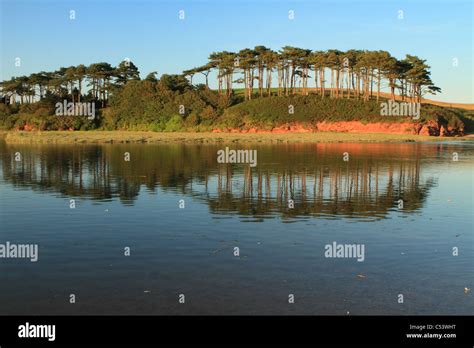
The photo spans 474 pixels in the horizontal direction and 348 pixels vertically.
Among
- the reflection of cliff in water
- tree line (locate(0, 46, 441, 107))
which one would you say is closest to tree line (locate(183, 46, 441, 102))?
tree line (locate(0, 46, 441, 107))

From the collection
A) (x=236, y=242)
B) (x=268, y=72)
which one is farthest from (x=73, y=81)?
(x=236, y=242)

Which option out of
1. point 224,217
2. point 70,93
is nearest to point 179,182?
point 224,217

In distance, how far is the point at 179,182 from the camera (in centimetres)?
3484

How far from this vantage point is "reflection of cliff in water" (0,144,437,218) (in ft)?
87.9

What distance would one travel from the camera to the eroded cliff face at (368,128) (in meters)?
103

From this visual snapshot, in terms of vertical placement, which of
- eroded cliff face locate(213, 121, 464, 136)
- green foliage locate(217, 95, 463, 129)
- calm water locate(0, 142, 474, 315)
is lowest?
calm water locate(0, 142, 474, 315)

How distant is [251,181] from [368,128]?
252ft

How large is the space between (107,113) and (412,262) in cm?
Result: 11757

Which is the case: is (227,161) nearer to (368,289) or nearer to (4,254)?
(4,254)

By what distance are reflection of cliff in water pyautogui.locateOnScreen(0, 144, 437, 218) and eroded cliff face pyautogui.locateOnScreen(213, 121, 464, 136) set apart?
5402 centimetres

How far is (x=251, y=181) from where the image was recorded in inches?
A: 1389
